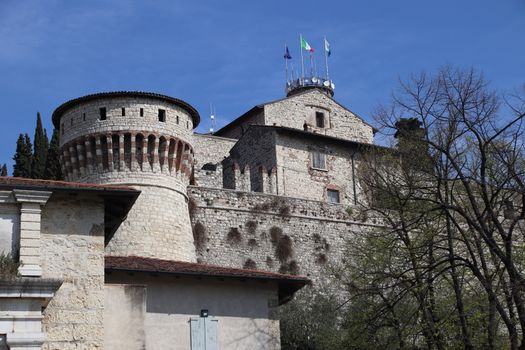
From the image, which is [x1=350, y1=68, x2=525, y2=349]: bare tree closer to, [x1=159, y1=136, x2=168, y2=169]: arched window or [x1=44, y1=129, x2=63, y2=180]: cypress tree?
[x1=159, y1=136, x2=168, y2=169]: arched window

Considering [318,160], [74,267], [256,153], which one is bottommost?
[74,267]

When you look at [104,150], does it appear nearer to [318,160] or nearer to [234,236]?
[234,236]

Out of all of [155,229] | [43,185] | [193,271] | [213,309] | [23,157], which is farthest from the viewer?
[23,157]

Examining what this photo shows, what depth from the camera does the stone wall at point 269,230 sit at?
37781 millimetres

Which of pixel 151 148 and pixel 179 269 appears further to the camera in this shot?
pixel 151 148

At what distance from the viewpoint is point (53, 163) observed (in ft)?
146

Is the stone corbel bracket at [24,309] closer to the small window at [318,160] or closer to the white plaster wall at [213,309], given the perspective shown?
the white plaster wall at [213,309]

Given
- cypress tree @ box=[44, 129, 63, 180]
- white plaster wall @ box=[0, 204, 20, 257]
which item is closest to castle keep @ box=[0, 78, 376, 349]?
white plaster wall @ box=[0, 204, 20, 257]

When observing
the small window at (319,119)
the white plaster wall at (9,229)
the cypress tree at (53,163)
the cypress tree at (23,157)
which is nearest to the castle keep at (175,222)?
the white plaster wall at (9,229)

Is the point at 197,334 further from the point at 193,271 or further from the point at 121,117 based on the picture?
the point at 121,117

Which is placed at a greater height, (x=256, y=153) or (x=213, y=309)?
(x=256, y=153)

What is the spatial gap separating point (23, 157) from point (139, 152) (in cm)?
1615

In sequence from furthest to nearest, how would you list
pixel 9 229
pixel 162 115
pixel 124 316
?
pixel 162 115 < pixel 124 316 < pixel 9 229

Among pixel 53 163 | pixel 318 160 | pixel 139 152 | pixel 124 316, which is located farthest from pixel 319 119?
pixel 124 316
